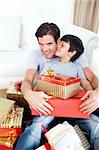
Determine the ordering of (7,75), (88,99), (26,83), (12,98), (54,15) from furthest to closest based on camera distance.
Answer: (54,15)
(7,75)
(12,98)
(26,83)
(88,99)

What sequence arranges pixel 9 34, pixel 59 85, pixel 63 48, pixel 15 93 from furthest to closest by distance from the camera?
pixel 9 34 < pixel 15 93 < pixel 63 48 < pixel 59 85

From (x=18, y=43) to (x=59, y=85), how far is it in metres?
0.90

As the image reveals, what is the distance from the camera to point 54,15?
5.43 feet

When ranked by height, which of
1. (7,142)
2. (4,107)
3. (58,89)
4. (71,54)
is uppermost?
(71,54)

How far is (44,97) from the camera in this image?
2.87ft

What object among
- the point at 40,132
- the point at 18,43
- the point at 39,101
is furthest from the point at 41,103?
the point at 18,43

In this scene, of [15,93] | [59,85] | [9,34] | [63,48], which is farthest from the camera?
[9,34]

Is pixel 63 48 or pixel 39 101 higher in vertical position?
pixel 63 48

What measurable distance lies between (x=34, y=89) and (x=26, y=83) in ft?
0.17

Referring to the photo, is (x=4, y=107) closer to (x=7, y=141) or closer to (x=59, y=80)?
(x=7, y=141)

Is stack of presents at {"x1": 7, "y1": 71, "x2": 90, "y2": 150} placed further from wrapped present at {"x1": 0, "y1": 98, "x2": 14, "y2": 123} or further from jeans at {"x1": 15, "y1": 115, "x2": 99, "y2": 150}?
wrapped present at {"x1": 0, "y1": 98, "x2": 14, "y2": 123}

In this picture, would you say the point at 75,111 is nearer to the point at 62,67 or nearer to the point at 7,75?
the point at 62,67

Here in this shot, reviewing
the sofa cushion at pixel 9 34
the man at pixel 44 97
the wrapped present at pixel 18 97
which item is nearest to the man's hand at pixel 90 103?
the man at pixel 44 97

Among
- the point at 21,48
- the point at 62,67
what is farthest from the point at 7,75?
the point at 62,67
